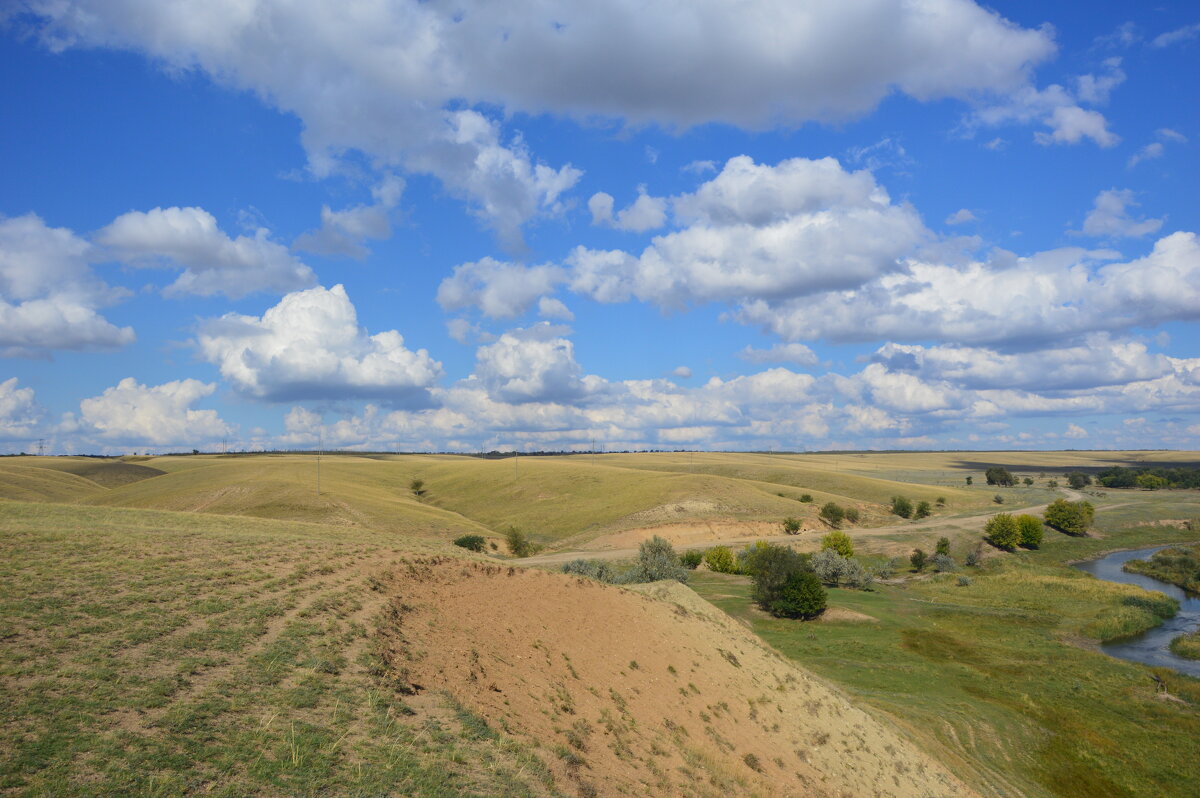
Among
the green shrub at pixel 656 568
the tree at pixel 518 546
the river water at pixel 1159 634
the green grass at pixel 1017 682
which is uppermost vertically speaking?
the green shrub at pixel 656 568

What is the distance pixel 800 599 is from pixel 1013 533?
6272 cm

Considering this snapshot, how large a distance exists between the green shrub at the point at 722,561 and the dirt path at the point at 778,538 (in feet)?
29.9

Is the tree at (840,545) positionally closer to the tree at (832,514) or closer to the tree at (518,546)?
the tree at (832,514)

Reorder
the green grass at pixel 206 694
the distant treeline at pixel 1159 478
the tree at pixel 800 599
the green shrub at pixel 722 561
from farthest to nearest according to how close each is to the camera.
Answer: the distant treeline at pixel 1159 478, the green shrub at pixel 722 561, the tree at pixel 800 599, the green grass at pixel 206 694

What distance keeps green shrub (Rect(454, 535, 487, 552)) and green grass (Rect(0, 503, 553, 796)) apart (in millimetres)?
53279

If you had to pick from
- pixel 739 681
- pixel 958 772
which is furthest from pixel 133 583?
pixel 958 772

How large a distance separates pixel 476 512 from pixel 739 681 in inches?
4000

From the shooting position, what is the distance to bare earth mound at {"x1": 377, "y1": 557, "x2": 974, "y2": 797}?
1883 cm

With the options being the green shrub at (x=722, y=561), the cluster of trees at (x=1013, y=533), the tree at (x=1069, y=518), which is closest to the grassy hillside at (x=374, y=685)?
the green shrub at (x=722, y=561)

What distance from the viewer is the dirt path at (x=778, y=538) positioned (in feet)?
262

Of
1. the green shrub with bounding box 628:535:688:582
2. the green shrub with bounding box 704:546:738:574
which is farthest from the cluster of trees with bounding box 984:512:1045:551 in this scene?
the green shrub with bounding box 628:535:688:582

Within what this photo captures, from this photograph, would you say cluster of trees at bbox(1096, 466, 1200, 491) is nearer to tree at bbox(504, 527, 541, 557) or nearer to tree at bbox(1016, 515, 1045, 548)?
tree at bbox(1016, 515, 1045, 548)

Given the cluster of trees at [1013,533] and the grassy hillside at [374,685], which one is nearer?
the grassy hillside at [374,685]

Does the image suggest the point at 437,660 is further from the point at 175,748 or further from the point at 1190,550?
the point at 1190,550
